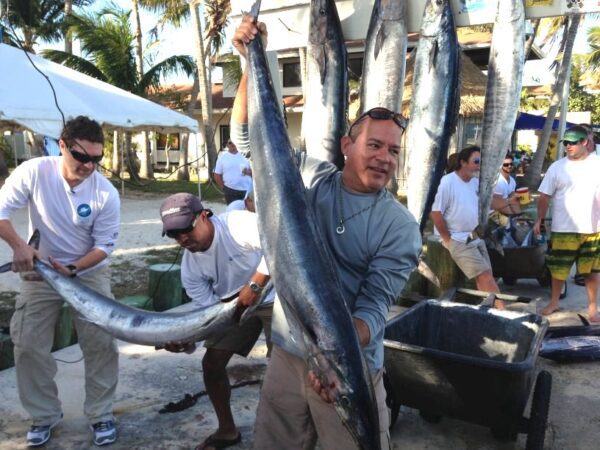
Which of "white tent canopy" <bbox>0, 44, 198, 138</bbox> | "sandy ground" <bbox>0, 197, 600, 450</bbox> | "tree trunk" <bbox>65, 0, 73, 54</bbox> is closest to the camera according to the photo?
"sandy ground" <bbox>0, 197, 600, 450</bbox>

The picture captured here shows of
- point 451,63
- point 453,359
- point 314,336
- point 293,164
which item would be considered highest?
point 451,63

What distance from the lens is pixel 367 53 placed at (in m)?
2.14

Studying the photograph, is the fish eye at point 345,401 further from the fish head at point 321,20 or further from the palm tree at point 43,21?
the palm tree at point 43,21

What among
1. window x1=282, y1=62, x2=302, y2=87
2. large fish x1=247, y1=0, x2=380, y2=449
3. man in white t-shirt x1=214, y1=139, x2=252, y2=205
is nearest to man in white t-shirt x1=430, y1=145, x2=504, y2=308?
large fish x1=247, y1=0, x2=380, y2=449

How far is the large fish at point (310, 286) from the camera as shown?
1659 mm

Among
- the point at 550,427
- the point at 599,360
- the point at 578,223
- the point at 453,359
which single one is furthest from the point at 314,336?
the point at 578,223

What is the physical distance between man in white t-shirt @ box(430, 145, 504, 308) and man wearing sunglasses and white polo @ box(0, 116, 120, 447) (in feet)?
10.7

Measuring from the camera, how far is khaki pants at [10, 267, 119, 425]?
10.7 ft

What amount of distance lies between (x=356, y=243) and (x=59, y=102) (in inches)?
409

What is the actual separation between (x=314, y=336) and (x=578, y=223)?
490cm

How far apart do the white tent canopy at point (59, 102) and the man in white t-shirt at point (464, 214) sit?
7.96 meters

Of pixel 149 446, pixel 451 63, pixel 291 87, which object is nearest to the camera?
pixel 451 63

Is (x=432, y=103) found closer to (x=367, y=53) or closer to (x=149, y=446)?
(x=367, y=53)

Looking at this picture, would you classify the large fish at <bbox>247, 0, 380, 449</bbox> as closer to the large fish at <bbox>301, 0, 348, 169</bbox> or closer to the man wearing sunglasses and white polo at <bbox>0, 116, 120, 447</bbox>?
the large fish at <bbox>301, 0, 348, 169</bbox>
